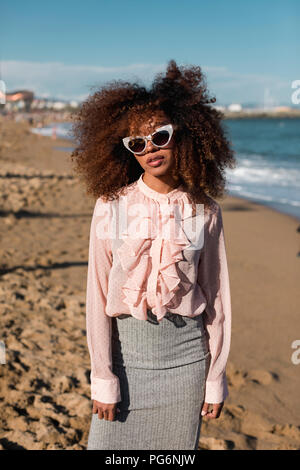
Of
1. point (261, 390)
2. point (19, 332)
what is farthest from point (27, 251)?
point (261, 390)

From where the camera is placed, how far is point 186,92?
194 centimetres

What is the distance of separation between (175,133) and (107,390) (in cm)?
98

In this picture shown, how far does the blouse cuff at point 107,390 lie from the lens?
189 centimetres

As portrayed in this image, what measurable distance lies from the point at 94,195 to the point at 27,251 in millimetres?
5526

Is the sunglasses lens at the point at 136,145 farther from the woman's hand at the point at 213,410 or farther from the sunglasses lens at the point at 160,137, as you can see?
the woman's hand at the point at 213,410

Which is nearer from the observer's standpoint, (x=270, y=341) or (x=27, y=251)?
(x=270, y=341)

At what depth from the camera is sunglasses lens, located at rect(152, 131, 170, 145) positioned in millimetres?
1863
